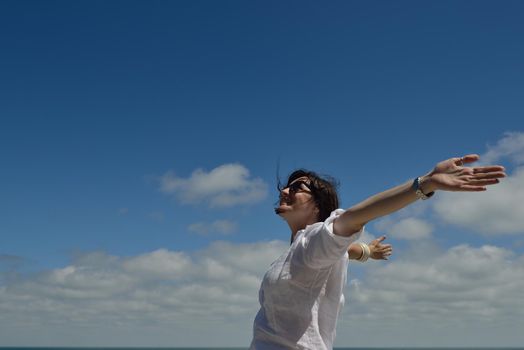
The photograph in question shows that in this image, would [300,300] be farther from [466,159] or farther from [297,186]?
[466,159]

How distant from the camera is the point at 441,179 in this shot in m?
4.62

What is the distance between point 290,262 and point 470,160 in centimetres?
184

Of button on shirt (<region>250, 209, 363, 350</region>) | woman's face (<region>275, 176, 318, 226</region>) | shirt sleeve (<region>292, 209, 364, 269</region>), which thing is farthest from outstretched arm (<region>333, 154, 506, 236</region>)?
woman's face (<region>275, 176, 318, 226</region>)

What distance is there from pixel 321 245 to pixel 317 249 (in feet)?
0.24

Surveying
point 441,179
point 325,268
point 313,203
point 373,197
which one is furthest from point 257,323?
point 441,179

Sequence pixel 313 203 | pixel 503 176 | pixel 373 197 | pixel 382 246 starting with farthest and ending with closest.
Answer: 1. pixel 382 246
2. pixel 313 203
3. pixel 373 197
4. pixel 503 176

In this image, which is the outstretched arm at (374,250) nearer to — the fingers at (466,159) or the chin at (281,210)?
the chin at (281,210)

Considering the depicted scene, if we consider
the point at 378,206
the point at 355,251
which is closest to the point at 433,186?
the point at 378,206

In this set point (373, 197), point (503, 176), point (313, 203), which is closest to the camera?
point (503, 176)

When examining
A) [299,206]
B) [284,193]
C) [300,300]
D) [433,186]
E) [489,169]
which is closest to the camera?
[489,169]

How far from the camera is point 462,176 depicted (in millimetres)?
4598

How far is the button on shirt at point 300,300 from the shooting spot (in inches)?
216

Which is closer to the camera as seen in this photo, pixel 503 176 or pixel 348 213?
pixel 503 176

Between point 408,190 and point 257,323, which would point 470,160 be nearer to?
point 408,190
